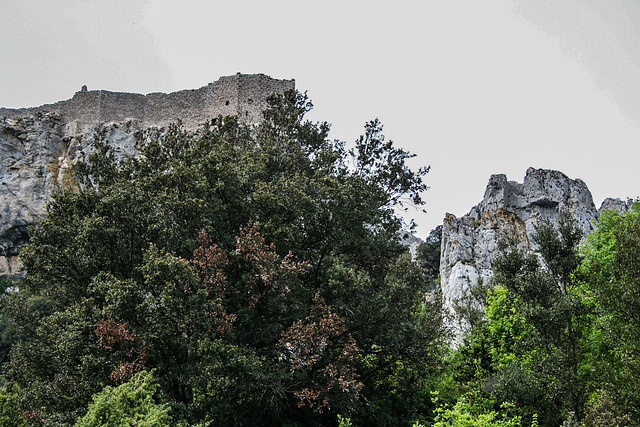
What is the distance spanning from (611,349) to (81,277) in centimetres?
1640

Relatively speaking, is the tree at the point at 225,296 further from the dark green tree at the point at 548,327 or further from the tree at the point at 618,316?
the tree at the point at 618,316

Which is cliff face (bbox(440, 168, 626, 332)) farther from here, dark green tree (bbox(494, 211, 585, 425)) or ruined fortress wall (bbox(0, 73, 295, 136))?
ruined fortress wall (bbox(0, 73, 295, 136))

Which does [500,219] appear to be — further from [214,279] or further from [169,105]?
[169,105]

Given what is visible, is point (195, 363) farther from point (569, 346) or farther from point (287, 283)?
point (569, 346)

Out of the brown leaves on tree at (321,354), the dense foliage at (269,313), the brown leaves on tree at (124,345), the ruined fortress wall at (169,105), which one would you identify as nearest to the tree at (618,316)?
the dense foliage at (269,313)

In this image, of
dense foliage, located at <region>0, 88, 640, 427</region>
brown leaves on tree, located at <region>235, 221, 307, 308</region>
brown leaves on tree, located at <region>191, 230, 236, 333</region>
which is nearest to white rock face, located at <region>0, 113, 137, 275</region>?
dense foliage, located at <region>0, 88, 640, 427</region>

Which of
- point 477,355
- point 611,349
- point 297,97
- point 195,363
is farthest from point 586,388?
point 297,97

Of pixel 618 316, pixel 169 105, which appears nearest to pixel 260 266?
pixel 618 316

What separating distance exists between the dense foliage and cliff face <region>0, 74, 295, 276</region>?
2154 centimetres

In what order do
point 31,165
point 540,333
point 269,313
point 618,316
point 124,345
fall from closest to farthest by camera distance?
point 124,345 < point 269,313 < point 618,316 < point 540,333 < point 31,165

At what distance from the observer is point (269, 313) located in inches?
543

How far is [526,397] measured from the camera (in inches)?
600

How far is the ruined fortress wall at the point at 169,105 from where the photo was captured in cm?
3297

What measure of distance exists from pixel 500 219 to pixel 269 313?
22439 millimetres
